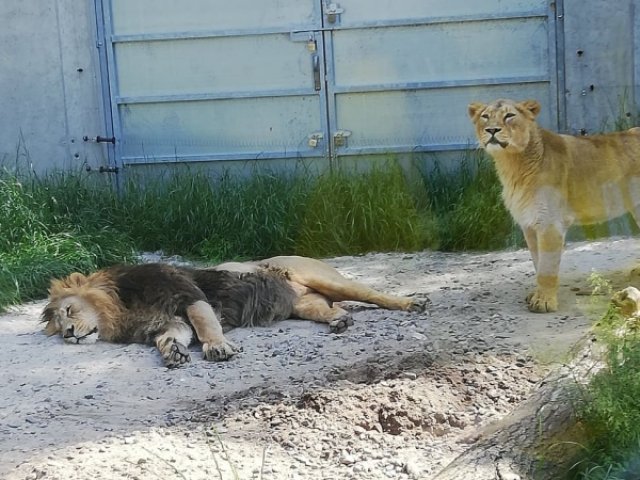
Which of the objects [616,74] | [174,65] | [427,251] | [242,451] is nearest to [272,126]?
[174,65]

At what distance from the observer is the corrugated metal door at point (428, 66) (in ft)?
29.7

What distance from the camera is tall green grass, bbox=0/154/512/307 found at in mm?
8117

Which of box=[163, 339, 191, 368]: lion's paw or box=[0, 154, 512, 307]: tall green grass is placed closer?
box=[163, 339, 191, 368]: lion's paw

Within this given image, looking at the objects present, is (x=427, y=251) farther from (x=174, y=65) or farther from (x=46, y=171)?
(x=46, y=171)

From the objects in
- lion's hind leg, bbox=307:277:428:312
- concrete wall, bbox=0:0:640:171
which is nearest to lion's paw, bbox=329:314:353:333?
lion's hind leg, bbox=307:277:428:312

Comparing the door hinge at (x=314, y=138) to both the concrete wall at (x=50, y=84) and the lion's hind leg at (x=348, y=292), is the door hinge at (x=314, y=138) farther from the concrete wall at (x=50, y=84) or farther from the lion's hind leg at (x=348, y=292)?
the lion's hind leg at (x=348, y=292)

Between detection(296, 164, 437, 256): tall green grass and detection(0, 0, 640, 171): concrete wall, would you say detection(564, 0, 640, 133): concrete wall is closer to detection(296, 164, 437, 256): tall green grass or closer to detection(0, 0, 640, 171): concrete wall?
detection(296, 164, 437, 256): tall green grass

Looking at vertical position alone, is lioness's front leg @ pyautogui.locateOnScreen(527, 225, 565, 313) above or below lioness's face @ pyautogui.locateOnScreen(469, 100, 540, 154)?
below

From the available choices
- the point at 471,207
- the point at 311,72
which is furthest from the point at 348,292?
the point at 311,72

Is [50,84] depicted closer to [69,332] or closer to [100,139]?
[100,139]

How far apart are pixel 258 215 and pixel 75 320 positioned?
2.96 meters

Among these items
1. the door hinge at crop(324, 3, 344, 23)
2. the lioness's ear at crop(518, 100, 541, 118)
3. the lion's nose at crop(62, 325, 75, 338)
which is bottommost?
the lion's nose at crop(62, 325, 75, 338)

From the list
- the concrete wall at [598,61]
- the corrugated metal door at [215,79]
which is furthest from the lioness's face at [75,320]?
the concrete wall at [598,61]

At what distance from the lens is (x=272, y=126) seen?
30.9ft
